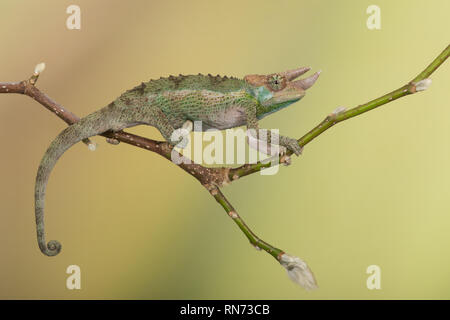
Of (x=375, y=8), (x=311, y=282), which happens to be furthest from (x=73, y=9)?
(x=311, y=282)

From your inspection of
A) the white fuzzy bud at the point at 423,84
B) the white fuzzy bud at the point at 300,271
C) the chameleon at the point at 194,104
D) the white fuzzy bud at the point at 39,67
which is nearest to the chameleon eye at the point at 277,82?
the chameleon at the point at 194,104

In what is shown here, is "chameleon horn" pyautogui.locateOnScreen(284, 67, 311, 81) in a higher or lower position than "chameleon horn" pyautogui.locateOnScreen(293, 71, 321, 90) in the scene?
higher

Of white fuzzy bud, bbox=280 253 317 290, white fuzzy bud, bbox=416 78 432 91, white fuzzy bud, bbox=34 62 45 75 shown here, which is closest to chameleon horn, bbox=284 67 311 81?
white fuzzy bud, bbox=416 78 432 91

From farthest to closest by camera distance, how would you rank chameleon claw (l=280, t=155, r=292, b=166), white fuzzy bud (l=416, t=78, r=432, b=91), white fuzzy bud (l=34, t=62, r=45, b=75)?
1. white fuzzy bud (l=34, t=62, r=45, b=75)
2. chameleon claw (l=280, t=155, r=292, b=166)
3. white fuzzy bud (l=416, t=78, r=432, b=91)

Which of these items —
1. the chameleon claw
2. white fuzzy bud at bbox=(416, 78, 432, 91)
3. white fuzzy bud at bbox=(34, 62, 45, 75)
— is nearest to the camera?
white fuzzy bud at bbox=(416, 78, 432, 91)

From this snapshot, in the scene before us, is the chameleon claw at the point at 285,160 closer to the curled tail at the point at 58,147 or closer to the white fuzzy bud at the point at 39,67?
the curled tail at the point at 58,147

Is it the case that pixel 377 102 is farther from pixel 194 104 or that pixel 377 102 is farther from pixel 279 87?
pixel 194 104

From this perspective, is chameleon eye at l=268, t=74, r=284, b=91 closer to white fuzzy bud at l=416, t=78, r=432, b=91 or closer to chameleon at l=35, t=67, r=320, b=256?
chameleon at l=35, t=67, r=320, b=256
